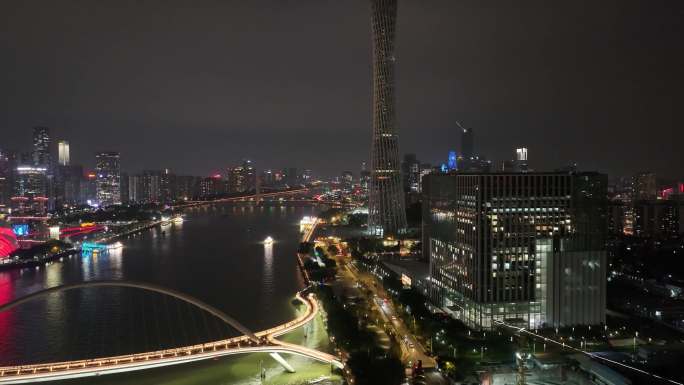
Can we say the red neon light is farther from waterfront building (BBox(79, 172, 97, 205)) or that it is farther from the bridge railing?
waterfront building (BBox(79, 172, 97, 205))

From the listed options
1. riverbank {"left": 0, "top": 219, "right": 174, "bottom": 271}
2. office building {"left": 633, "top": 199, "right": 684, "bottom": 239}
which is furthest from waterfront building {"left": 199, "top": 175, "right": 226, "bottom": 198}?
office building {"left": 633, "top": 199, "right": 684, "bottom": 239}

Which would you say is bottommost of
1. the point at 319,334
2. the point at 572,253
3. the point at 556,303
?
the point at 319,334

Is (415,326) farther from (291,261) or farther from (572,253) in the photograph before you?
(291,261)

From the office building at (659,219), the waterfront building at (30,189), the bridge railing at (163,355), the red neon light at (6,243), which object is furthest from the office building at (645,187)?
the waterfront building at (30,189)

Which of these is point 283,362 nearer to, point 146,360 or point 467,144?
point 146,360

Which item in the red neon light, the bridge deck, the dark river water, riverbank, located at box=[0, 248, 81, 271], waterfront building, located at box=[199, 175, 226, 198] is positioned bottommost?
the dark river water

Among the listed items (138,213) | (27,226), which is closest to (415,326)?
(27,226)

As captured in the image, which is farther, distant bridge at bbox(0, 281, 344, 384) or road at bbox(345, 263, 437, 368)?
road at bbox(345, 263, 437, 368)

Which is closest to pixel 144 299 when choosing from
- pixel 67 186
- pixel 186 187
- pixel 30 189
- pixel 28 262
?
pixel 28 262
